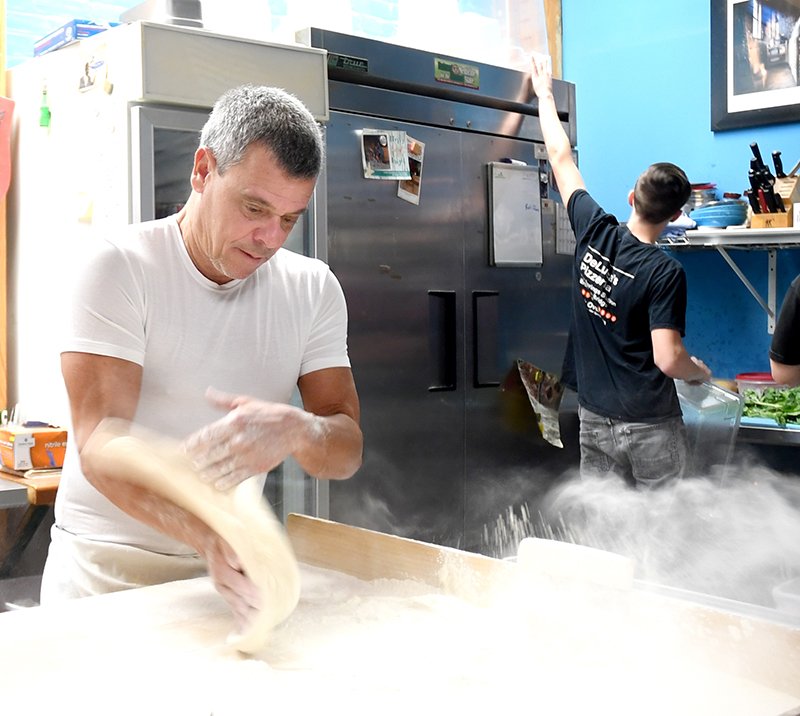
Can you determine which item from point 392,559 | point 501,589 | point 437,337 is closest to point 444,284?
point 437,337

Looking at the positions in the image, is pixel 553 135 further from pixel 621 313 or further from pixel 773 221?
pixel 773 221

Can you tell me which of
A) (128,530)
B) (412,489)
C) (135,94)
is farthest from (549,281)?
(128,530)

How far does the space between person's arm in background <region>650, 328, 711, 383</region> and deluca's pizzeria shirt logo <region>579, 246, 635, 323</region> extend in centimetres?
20

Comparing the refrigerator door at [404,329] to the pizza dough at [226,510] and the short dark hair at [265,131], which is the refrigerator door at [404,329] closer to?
the short dark hair at [265,131]

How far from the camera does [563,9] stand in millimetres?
5008

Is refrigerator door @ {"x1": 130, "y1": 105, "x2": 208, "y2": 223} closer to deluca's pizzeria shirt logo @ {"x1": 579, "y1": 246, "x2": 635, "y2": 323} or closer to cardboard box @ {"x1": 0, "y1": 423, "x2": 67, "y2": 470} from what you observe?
cardboard box @ {"x1": 0, "y1": 423, "x2": 67, "y2": 470}

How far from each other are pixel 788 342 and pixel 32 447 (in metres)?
2.14

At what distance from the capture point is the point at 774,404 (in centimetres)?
370

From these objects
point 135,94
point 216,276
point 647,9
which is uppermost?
point 647,9

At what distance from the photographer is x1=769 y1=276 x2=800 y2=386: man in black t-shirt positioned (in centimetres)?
253

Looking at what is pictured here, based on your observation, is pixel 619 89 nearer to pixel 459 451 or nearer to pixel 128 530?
pixel 459 451

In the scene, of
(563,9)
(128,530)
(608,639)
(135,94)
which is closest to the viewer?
(608,639)

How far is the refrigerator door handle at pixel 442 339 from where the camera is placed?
3361mm

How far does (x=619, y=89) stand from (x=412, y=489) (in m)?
2.53
